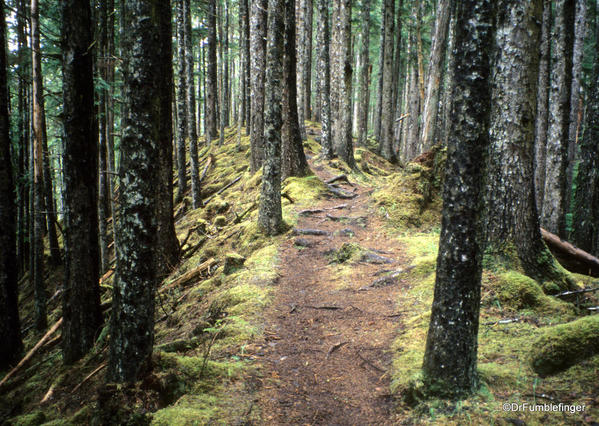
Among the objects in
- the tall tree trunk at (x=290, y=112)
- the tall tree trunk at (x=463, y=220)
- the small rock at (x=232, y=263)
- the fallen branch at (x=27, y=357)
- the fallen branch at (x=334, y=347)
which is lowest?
the fallen branch at (x=27, y=357)

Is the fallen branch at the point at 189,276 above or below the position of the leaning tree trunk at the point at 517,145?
below

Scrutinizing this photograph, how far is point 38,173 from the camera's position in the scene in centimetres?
948

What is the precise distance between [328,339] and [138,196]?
3365mm

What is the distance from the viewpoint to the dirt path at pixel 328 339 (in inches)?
156

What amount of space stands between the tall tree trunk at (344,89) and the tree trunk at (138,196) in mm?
12436

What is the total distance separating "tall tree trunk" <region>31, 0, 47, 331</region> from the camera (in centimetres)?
890

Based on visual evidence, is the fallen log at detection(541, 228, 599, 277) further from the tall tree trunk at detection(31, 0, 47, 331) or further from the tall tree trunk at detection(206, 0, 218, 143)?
the tall tree trunk at detection(206, 0, 218, 143)

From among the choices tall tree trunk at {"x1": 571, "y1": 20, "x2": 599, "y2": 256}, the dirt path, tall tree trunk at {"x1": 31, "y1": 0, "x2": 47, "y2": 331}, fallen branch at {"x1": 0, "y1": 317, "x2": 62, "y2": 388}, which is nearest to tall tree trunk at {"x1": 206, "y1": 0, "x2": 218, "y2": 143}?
tall tree trunk at {"x1": 31, "y1": 0, "x2": 47, "y2": 331}

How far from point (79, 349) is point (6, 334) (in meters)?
2.92

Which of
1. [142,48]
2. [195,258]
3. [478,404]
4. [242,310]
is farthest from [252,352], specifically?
[195,258]

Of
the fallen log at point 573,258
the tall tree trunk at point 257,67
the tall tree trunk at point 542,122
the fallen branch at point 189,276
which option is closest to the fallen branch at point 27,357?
the fallen branch at point 189,276

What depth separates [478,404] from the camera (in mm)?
3395

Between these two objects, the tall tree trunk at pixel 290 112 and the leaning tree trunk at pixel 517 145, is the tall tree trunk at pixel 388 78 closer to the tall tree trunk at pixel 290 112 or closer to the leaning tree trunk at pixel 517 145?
the tall tree trunk at pixel 290 112

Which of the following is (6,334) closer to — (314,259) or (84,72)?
(84,72)
